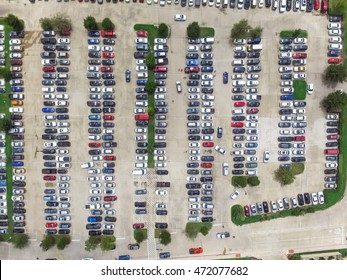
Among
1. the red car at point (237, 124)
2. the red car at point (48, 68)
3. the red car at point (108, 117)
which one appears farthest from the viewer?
the red car at point (237, 124)

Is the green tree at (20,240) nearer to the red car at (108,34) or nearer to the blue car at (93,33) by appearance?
the blue car at (93,33)

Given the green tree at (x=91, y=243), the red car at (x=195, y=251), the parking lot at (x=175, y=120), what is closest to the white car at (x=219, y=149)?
the parking lot at (x=175, y=120)

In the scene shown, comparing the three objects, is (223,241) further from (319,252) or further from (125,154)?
(125,154)

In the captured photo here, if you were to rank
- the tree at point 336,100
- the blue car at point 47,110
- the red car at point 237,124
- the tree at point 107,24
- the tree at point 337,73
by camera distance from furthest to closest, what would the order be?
the red car at point 237,124 < the blue car at point 47,110 < the tree at point 336,100 < the tree at point 337,73 < the tree at point 107,24

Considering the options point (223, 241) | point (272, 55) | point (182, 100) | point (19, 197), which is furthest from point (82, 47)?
point (223, 241)

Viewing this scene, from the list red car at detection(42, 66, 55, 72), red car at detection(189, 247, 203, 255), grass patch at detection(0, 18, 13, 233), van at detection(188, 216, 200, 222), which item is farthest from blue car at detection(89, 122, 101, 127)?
red car at detection(189, 247, 203, 255)

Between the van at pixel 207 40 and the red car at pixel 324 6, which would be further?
the red car at pixel 324 6

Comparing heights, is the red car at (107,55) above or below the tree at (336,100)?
above

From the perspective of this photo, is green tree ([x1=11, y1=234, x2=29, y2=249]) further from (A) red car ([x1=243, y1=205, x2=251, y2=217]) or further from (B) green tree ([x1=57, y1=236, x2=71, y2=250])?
(A) red car ([x1=243, y1=205, x2=251, y2=217])
